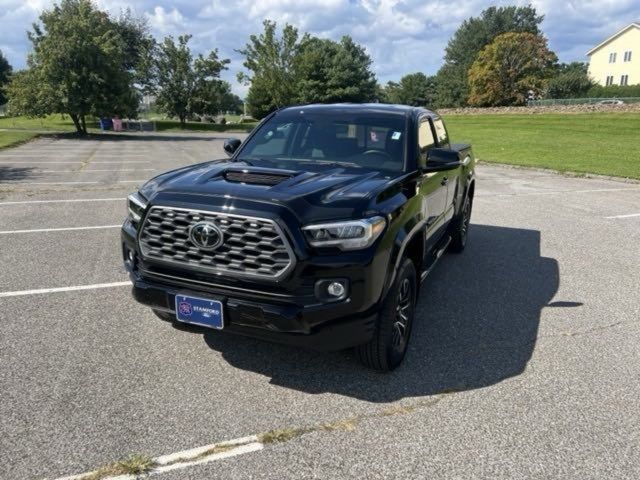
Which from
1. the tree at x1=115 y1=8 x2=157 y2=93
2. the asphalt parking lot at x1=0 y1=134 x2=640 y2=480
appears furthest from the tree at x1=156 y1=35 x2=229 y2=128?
Answer: the asphalt parking lot at x1=0 y1=134 x2=640 y2=480

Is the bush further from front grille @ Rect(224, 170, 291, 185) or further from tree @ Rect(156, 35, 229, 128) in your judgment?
front grille @ Rect(224, 170, 291, 185)

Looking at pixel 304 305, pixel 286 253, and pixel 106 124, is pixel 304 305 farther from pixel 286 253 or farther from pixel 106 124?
pixel 106 124

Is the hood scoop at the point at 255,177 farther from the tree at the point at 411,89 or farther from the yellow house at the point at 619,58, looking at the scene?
the tree at the point at 411,89

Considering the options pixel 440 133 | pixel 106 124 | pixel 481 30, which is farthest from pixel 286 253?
pixel 481 30

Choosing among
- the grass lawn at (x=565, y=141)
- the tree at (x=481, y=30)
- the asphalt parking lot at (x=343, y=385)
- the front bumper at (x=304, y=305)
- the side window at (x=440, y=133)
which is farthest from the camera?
the tree at (x=481, y=30)

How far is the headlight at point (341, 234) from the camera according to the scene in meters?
2.82

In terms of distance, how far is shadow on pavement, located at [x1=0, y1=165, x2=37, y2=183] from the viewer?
40.6 ft

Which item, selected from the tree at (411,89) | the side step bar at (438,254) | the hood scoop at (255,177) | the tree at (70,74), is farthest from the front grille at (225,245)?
the tree at (411,89)

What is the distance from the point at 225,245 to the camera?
2900 millimetres

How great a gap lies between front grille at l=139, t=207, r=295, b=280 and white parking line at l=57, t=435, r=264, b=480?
2.93 feet

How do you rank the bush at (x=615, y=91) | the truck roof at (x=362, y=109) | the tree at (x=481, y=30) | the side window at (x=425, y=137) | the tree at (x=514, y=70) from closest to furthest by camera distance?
1. the side window at (x=425, y=137)
2. the truck roof at (x=362, y=109)
3. the bush at (x=615, y=91)
4. the tree at (x=514, y=70)
5. the tree at (x=481, y=30)

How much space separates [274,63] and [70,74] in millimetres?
26136

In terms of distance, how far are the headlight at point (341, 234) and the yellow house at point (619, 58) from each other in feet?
230

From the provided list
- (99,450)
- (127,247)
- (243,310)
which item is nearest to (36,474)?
(99,450)
